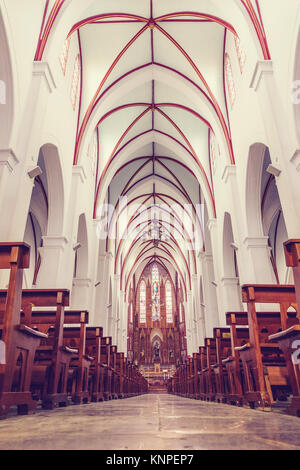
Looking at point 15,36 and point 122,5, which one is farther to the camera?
point 122,5

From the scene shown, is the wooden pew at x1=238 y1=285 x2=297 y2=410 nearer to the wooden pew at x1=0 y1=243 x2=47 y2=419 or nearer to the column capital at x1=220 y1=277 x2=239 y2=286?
the wooden pew at x1=0 y1=243 x2=47 y2=419

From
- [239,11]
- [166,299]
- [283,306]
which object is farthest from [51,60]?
[166,299]

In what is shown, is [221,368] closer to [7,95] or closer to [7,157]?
[7,157]

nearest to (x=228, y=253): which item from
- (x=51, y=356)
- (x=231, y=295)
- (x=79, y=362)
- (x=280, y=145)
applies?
(x=231, y=295)

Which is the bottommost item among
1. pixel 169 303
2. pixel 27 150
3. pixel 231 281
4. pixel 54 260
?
pixel 54 260

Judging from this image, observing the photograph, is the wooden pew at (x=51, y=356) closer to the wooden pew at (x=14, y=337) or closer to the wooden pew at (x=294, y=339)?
the wooden pew at (x=14, y=337)

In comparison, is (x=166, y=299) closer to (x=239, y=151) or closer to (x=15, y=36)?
(x=239, y=151)

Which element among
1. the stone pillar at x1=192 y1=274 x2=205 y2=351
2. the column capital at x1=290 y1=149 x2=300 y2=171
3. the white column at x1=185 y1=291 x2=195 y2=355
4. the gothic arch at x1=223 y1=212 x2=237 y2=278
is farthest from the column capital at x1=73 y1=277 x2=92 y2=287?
the white column at x1=185 y1=291 x2=195 y2=355

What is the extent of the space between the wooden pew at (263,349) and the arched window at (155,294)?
30.2 m

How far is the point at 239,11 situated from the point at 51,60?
15.5 feet

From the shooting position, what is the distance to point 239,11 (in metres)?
8.40

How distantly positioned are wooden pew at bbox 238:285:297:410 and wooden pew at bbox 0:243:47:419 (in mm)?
2486

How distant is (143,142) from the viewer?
1579cm

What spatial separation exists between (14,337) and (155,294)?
109ft
